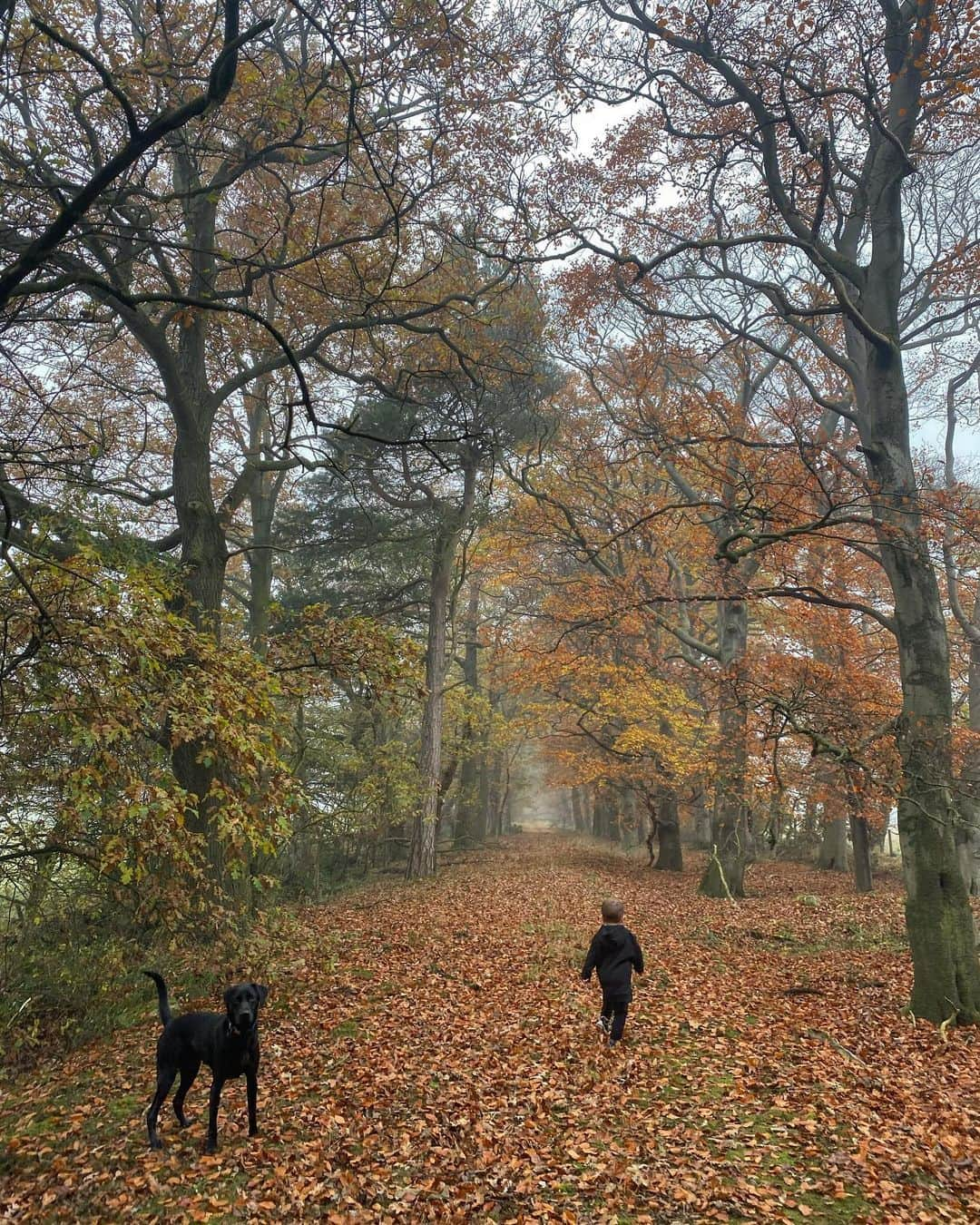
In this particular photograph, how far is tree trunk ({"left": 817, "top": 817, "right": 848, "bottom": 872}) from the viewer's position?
22.2m

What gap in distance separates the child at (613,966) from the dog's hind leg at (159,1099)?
3.78m

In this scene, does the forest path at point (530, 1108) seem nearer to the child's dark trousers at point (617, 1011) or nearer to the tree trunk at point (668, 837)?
the child's dark trousers at point (617, 1011)

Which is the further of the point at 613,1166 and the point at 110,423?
the point at 110,423

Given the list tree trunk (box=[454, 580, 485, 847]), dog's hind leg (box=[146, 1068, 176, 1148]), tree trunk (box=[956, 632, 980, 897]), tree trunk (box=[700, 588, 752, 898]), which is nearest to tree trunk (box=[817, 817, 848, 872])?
tree trunk (box=[956, 632, 980, 897])

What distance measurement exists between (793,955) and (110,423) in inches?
563

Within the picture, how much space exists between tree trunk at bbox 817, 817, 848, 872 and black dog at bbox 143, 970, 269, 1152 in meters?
21.7

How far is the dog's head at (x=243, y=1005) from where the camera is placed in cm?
457

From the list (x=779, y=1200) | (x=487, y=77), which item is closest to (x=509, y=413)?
(x=487, y=77)

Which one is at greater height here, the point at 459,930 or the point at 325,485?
the point at 325,485

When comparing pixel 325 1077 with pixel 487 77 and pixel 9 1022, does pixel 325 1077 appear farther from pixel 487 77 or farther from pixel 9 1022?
pixel 487 77

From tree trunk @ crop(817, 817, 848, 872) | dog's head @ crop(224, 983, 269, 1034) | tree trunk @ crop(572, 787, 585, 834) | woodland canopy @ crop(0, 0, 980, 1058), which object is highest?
woodland canopy @ crop(0, 0, 980, 1058)

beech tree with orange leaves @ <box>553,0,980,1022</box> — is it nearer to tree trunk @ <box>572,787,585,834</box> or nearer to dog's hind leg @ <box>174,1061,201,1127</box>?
Answer: dog's hind leg @ <box>174,1061,201,1127</box>

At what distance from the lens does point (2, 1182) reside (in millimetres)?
4441

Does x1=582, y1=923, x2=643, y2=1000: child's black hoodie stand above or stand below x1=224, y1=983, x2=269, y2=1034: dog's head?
below
